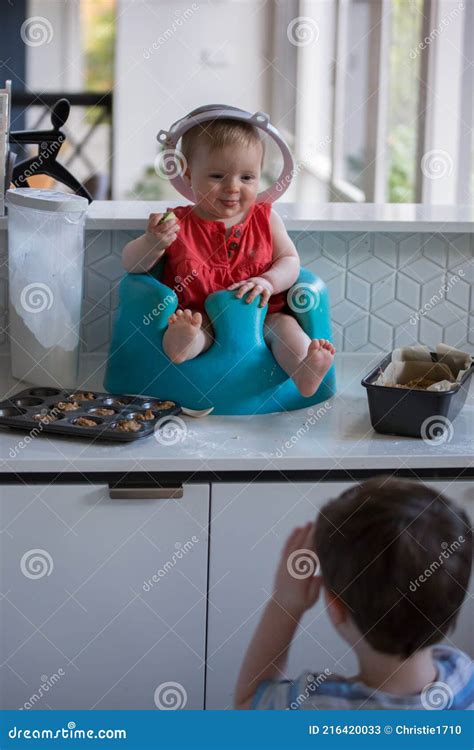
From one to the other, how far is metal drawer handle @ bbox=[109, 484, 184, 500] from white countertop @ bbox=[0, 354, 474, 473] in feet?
0.09

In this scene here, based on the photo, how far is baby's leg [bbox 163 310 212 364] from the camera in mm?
1701

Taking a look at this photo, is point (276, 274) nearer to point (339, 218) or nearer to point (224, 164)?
point (224, 164)

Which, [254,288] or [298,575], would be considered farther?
[254,288]

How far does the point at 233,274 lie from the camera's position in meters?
1.83

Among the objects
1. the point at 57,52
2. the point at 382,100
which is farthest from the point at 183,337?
the point at 57,52

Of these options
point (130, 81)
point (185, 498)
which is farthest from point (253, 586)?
point (130, 81)

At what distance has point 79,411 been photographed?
171 centimetres

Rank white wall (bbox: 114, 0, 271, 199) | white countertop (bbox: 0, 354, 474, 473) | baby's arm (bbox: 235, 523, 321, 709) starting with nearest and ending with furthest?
baby's arm (bbox: 235, 523, 321, 709)
white countertop (bbox: 0, 354, 474, 473)
white wall (bbox: 114, 0, 271, 199)

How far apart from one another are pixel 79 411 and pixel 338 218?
0.65 m

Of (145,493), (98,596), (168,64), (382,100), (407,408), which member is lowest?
(98,596)

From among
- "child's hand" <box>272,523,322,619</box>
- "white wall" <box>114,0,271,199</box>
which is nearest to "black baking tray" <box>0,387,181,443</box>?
"child's hand" <box>272,523,322,619</box>

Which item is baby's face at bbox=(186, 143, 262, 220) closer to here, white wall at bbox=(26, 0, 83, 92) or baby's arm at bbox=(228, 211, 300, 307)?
baby's arm at bbox=(228, 211, 300, 307)

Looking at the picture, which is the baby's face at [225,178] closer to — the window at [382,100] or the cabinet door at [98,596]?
the cabinet door at [98,596]

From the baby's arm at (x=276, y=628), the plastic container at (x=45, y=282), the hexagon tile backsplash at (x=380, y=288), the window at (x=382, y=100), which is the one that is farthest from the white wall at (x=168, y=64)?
the baby's arm at (x=276, y=628)
